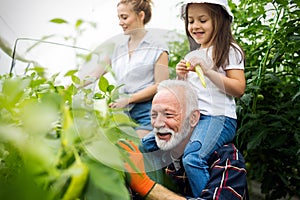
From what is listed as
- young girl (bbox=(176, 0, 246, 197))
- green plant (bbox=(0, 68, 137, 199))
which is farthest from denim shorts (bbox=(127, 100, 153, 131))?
green plant (bbox=(0, 68, 137, 199))

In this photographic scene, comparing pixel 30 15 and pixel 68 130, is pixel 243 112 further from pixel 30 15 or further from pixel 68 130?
pixel 68 130

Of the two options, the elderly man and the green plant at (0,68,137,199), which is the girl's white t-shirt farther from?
the green plant at (0,68,137,199)

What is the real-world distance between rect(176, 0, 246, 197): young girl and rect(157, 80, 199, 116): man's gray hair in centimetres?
3

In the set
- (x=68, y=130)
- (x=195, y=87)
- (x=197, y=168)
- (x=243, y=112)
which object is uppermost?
(x=68, y=130)

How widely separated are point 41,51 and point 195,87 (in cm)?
48

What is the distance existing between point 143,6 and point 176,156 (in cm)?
36

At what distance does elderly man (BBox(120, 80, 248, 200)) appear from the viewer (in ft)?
2.66

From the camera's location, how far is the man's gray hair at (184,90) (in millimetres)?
913

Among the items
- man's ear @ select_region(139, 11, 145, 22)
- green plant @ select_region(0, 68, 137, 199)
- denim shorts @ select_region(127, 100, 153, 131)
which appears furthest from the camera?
man's ear @ select_region(139, 11, 145, 22)

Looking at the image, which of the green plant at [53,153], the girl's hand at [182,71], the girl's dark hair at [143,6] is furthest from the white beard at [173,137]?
the green plant at [53,153]

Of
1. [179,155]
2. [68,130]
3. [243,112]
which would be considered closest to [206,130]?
[179,155]

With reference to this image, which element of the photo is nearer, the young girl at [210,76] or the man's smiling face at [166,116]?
the man's smiling face at [166,116]

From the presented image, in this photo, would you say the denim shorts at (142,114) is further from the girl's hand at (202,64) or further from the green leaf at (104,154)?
the green leaf at (104,154)

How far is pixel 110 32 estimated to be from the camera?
2.27ft
